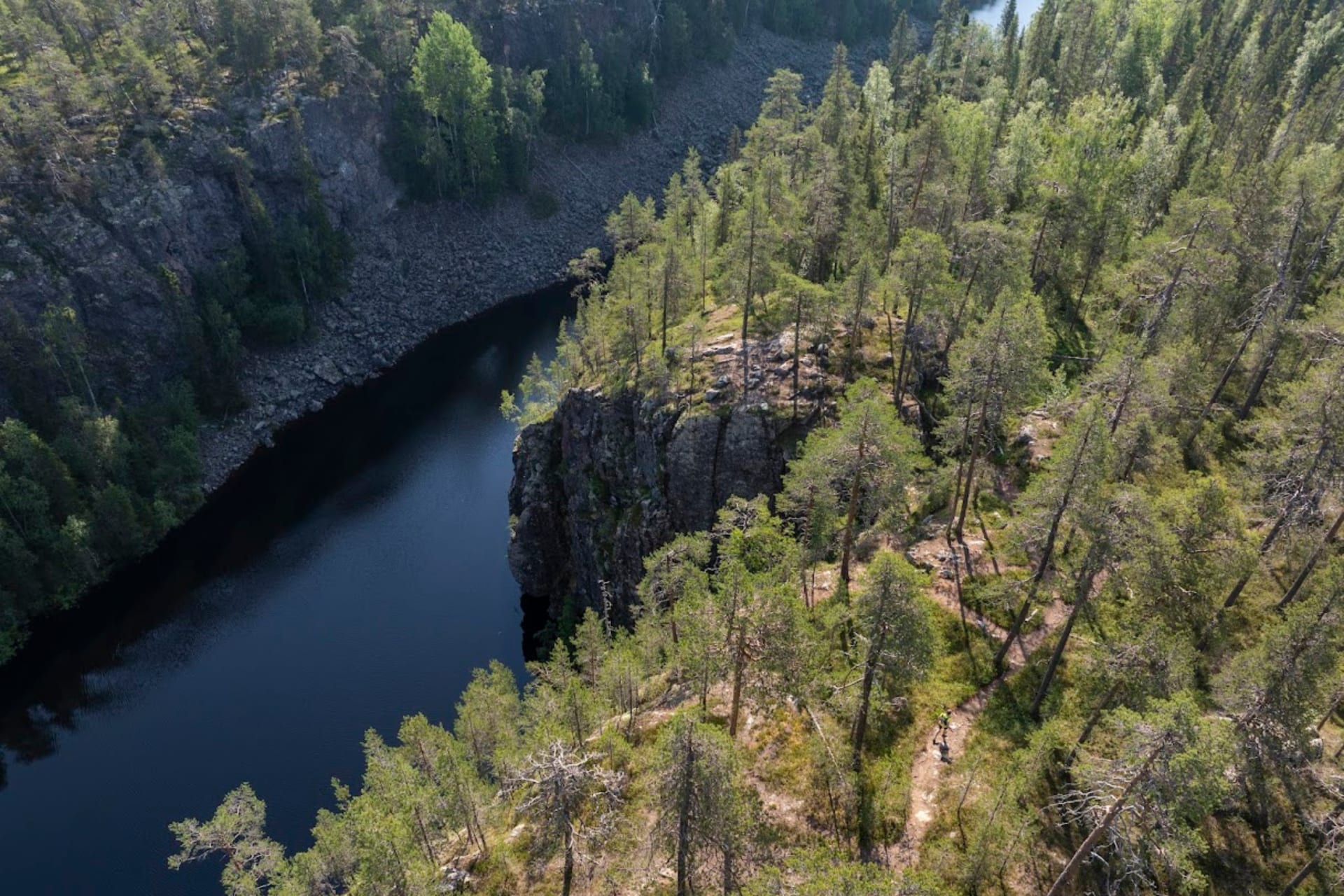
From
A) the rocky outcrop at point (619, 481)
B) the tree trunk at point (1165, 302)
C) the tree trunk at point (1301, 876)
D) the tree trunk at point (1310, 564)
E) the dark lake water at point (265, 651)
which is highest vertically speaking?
the tree trunk at point (1165, 302)

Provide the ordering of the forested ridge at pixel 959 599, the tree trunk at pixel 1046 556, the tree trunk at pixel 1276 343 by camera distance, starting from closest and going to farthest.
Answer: the forested ridge at pixel 959 599 < the tree trunk at pixel 1046 556 < the tree trunk at pixel 1276 343

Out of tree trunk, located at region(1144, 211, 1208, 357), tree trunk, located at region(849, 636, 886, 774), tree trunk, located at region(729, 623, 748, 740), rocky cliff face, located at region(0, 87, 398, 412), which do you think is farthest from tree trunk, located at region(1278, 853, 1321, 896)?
rocky cliff face, located at region(0, 87, 398, 412)

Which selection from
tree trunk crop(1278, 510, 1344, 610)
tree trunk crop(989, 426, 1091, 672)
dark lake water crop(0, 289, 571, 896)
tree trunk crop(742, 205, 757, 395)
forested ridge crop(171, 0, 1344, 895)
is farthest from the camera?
tree trunk crop(742, 205, 757, 395)

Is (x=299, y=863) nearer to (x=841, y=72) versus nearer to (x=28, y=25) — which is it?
(x=841, y=72)

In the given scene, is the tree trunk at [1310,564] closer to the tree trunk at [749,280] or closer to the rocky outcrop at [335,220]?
the tree trunk at [749,280]

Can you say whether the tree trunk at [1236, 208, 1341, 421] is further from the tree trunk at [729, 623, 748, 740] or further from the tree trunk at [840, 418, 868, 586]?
the tree trunk at [729, 623, 748, 740]

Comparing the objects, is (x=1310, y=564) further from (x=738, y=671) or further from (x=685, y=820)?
(x=685, y=820)

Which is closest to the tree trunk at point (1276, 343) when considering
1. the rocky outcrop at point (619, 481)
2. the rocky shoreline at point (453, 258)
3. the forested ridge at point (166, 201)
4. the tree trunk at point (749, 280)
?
the rocky outcrop at point (619, 481)
